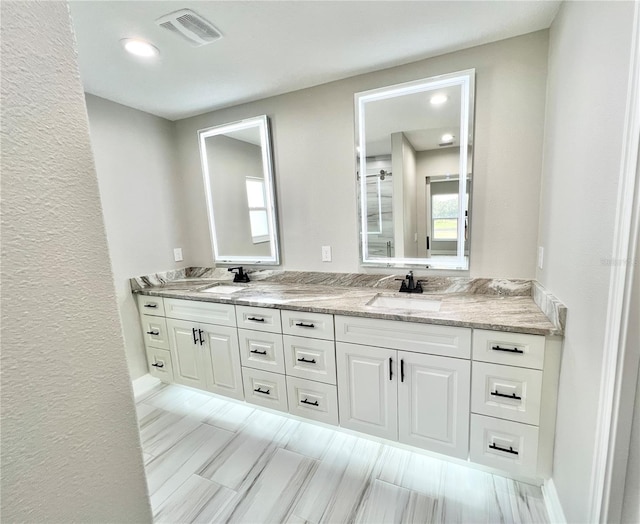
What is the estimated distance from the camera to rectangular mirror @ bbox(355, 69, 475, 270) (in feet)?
5.92

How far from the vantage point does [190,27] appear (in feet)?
4.80

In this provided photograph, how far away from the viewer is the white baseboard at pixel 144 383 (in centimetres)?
243

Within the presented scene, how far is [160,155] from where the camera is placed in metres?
2.59

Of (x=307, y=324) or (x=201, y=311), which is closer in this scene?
(x=307, y=324)

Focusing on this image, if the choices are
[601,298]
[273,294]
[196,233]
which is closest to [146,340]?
[196,233]

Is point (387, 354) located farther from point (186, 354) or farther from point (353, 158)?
point (186, 354)

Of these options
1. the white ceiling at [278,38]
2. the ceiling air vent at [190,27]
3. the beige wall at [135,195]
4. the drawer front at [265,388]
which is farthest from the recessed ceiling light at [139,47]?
the drawer front at [265,388]

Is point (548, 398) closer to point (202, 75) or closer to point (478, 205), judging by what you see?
point (478, 205)

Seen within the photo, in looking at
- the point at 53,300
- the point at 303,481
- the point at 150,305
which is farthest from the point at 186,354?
the point at 53,300

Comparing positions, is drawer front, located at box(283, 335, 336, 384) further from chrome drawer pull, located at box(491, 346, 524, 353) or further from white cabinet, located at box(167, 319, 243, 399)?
chrome drawer pull, located at box(491, 346, 524, 353)

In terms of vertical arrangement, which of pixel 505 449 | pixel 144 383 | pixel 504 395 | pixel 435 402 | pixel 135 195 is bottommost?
pixel 144 383

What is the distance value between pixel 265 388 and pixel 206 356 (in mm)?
521

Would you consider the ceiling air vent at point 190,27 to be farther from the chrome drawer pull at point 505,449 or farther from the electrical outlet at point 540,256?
the chrome drawer pull at point 505,449

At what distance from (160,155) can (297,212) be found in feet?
4.44
